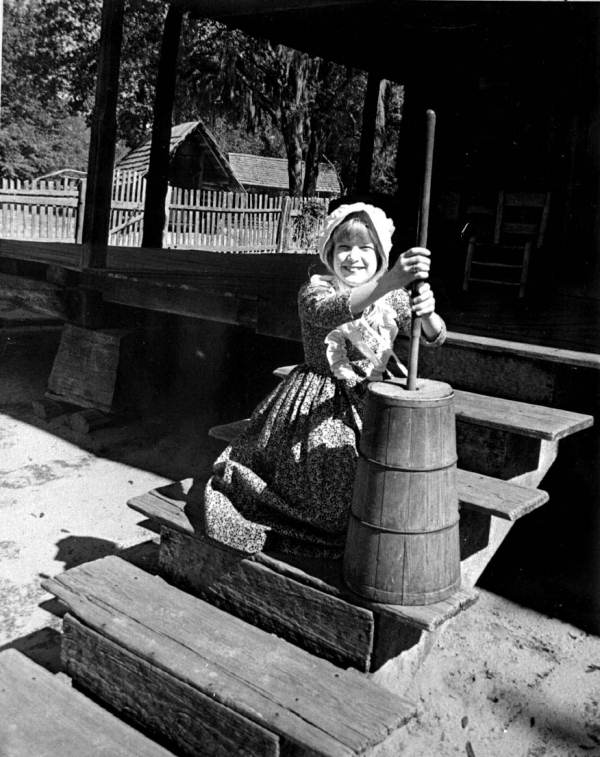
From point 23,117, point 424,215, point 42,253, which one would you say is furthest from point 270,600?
point 23,117

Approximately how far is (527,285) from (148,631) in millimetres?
4714

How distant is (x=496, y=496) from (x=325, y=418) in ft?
2.10

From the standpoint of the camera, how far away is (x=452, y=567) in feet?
7.46

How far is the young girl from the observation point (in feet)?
8.45

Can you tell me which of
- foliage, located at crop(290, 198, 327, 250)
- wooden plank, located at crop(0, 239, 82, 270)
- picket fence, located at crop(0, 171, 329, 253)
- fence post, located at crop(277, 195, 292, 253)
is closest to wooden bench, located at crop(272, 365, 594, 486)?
wooden plank, located at crop(0, 239, 82, 270)

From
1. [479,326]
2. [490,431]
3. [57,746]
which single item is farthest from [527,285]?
[57,746]

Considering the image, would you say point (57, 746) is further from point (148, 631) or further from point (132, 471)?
point (132, 471)

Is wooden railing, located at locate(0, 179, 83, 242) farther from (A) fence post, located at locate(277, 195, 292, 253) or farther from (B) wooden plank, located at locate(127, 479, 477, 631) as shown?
(B) wooden plank, located at locate(127, 479, 477, 631)

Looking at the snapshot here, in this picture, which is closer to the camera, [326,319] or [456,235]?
[326,319]

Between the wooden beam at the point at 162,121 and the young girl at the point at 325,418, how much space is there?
609 cm

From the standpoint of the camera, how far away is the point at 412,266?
85.7 inches

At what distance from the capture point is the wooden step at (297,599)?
229 centimetres

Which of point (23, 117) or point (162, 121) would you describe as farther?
point (23, 117)

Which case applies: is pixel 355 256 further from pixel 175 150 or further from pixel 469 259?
pixel 175 150
